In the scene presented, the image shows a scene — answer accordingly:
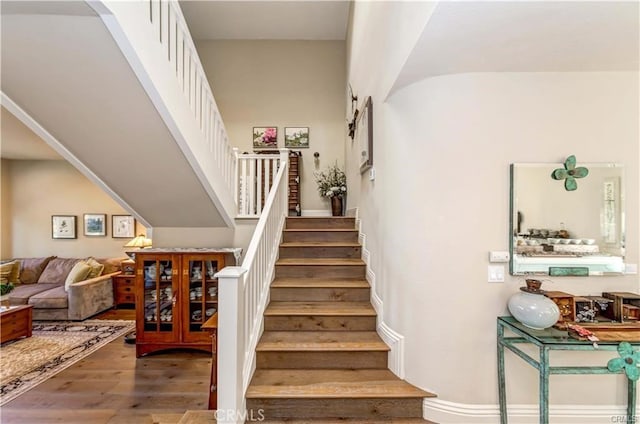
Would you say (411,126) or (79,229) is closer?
(411,126)

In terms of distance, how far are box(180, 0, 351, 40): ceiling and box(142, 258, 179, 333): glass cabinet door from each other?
3.91m

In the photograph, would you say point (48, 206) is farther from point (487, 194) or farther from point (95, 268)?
point (487, 194)

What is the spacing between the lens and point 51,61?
200cm

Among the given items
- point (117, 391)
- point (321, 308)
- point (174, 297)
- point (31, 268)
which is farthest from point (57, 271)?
point (321, 308)

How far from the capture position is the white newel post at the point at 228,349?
1.76 meters

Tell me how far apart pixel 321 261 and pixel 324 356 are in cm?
113

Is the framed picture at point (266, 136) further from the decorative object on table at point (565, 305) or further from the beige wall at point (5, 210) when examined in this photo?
the beige wall at point (5, 210)

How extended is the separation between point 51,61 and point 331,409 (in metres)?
2.97

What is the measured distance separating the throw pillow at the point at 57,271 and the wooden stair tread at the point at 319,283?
4.93 m

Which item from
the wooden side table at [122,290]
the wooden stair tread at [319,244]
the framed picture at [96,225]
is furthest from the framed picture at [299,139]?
the framed picture at [96,225]

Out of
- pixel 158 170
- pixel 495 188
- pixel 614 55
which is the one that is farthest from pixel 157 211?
pixel 614 55

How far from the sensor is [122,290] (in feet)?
17.6

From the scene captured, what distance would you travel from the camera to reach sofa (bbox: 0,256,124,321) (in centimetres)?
462

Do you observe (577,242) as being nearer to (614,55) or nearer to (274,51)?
(614,55)
